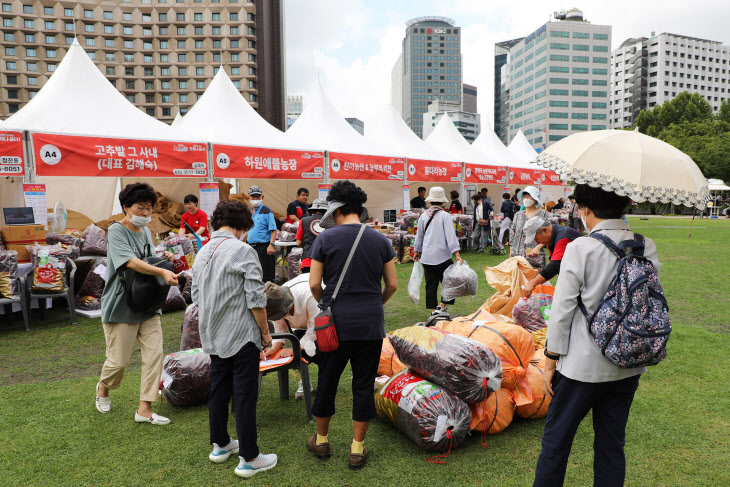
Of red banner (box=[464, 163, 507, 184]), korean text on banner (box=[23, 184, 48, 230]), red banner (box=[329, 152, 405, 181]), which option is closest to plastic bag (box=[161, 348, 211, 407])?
korean text on banner (box=[23, 184, 48, 230])

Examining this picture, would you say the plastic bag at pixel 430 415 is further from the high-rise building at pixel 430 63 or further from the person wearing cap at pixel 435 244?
the high-rise building at pixel 430 63

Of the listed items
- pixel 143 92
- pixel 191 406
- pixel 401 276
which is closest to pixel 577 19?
pixel 143 92

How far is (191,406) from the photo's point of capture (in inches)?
148

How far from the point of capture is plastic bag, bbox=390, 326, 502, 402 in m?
2.94

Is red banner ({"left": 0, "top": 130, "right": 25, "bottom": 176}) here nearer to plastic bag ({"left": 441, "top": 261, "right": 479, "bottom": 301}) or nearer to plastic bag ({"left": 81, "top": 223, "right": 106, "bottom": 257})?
plastic bag ({"left": 81, "top": 223, "right": 106, "bottom": 257})

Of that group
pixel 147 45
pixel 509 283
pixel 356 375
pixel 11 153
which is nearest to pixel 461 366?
pixel 356 375

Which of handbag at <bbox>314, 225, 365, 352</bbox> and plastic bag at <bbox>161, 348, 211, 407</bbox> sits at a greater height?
handbag at <bbox>314, 225, 365, 352</bbox>

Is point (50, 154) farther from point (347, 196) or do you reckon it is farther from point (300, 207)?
point (347, 196)

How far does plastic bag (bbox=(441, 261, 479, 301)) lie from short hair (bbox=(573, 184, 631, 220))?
A: 360 centimetres

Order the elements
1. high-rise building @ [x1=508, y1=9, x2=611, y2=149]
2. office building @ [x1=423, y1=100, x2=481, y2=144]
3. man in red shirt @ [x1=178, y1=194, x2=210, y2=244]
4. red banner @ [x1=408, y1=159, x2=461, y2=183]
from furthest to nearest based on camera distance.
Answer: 1. office building @ [x1=423, y1=100, x2=481, y2=144]
2. high-rise building @ [x1=508, y1=9, x2=611, y2=149]
3. red banner @ [x1=408, y1=159, x2=461, y2=183]
4. man in red shirt @ [x1=178, y1=194, x2=210, y2=244]

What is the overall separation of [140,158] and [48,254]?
2.95 metres

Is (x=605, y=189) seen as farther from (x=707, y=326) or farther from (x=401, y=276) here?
(x=401, y=276)

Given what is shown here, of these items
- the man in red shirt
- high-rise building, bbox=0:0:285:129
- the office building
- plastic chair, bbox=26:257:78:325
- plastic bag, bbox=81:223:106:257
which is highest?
the office building

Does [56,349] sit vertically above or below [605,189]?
below
